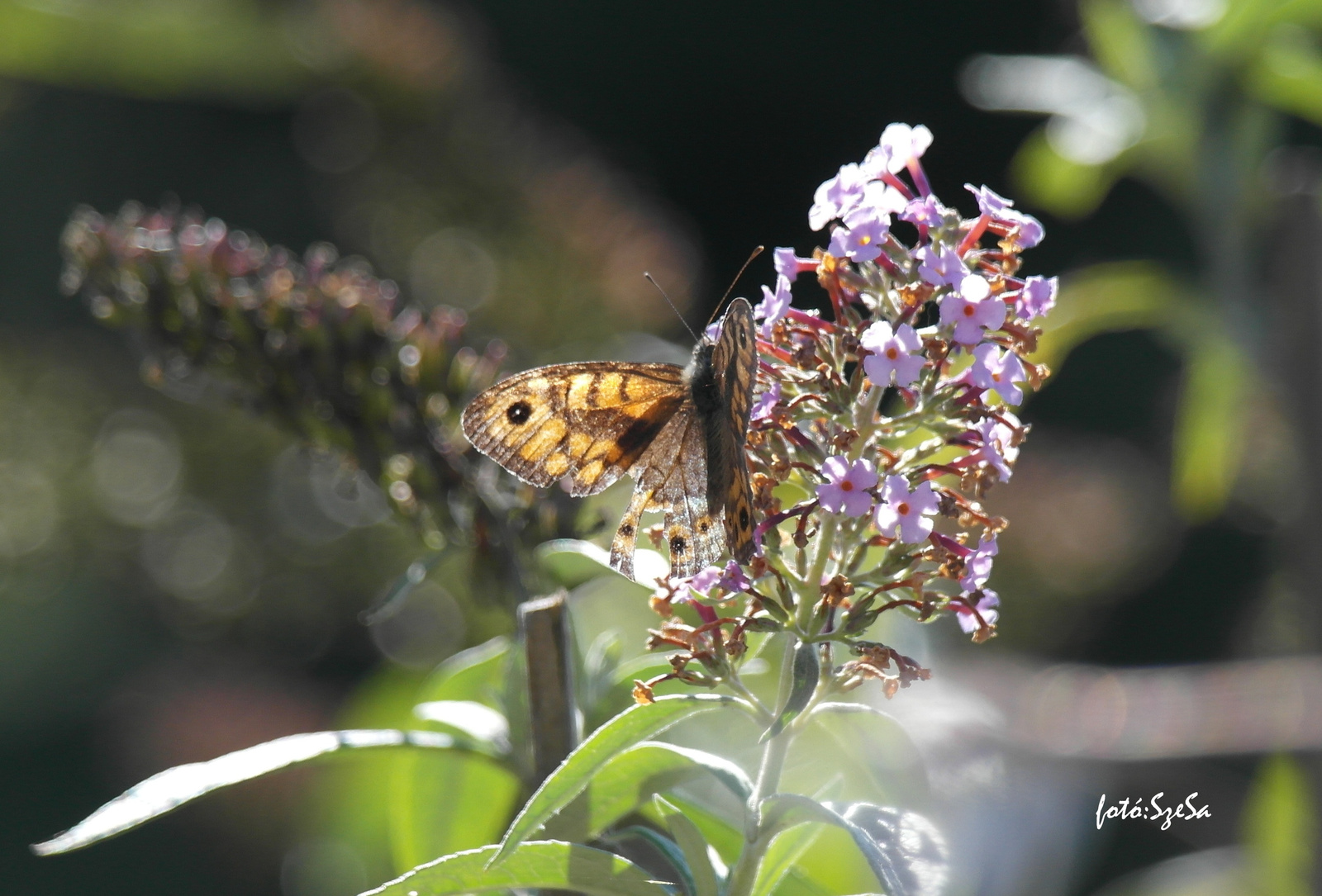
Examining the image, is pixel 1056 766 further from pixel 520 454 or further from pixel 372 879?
pixel 372 879

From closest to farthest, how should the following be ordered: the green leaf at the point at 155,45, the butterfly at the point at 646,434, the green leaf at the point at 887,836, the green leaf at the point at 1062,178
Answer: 1. the green leaf at the point at 887,836
2. the butterfly at the point at 646,434
3. the green leaf at the point at 1062,178
4. the green leaf at the point at 155,45

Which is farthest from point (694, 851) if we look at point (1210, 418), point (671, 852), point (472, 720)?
point (1210, 418)

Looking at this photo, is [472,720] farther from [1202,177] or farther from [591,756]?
[1202,177]

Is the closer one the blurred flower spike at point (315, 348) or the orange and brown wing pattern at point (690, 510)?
the orange and brown wing pattern at point (690, 510)

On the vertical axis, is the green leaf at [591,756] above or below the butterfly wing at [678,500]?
below

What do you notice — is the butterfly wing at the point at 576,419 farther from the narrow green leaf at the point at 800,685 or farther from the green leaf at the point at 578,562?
the narrow green leaf at the point at 800,685

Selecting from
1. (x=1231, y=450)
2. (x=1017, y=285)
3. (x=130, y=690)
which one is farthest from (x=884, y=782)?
(x=130, y=690)

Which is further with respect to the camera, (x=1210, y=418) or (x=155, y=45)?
(x=155, y=45)

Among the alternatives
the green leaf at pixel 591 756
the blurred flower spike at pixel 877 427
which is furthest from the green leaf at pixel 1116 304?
the green leaf at pixel 591 756
